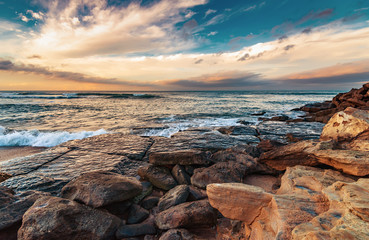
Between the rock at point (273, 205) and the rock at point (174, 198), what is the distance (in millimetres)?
831

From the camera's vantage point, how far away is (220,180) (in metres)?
3.95

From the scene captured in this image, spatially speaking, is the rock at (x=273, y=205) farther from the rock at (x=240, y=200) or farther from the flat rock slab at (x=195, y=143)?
the flat rock slab at (x=195, y=143)

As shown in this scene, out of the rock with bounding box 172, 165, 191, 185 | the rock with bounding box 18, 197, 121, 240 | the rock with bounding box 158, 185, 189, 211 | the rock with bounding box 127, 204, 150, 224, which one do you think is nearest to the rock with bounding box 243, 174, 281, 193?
the rock with bounding box 172, 165, 191, 185

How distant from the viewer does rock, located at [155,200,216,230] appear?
9.04ft

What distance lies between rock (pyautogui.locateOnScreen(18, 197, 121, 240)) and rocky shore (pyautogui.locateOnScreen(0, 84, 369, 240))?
0.01 m

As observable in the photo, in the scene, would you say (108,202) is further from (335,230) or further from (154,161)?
(335,230)

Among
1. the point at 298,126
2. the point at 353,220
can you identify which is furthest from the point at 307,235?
the point at 298,126

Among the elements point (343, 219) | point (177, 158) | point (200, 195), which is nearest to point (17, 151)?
point (177, 158)

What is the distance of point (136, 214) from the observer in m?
3.13

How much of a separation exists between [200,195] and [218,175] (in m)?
0.74

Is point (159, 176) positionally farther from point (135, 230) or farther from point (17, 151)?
point (17, 151)

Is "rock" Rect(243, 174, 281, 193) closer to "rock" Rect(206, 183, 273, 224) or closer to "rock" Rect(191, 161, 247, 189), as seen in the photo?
"rock" Rect(191, 161, 247, 189)

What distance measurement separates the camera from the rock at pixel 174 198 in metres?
Result: 3.24

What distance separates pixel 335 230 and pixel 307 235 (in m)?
0.25
